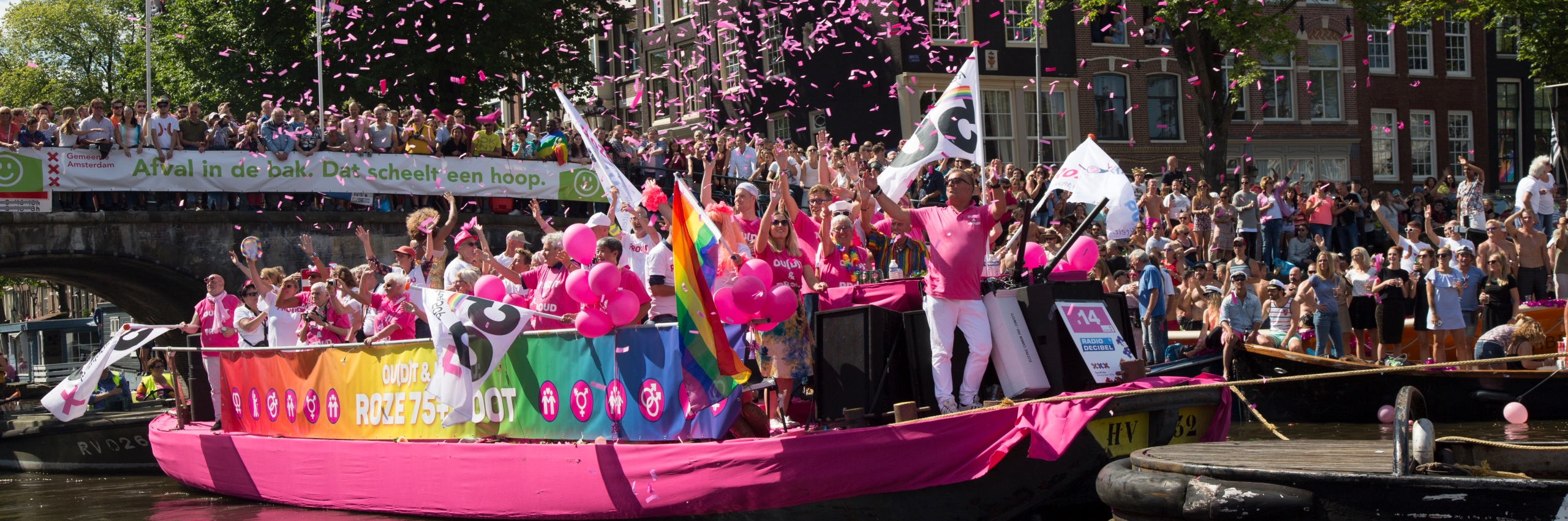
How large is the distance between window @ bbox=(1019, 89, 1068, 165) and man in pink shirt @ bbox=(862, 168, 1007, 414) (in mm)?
25015

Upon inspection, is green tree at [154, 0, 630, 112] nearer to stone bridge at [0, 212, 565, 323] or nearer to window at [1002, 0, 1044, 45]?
stone bridge at [0, 212, 565, 323]

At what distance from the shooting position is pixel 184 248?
A: 1920cm

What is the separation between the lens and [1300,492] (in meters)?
5.57

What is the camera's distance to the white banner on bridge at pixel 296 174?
56.4 ft

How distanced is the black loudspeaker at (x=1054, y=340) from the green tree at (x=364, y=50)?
67.7 feet

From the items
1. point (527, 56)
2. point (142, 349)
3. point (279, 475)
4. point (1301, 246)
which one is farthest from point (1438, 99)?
point (279, 475)

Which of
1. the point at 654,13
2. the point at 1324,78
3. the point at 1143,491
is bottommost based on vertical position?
the point at 1143,491

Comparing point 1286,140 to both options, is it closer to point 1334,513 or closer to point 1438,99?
point 1438,99

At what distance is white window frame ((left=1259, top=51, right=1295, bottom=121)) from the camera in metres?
35.3

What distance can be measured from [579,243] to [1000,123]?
25194 mm

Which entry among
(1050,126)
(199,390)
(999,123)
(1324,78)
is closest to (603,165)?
(199,390)

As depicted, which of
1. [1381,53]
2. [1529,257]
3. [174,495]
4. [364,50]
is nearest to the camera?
[174,495]

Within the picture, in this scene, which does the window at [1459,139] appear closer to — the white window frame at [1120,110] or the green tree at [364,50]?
the white window frame at [1120,110]

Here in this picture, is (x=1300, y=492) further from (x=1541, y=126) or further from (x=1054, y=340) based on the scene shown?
(x=1541, y=126)
